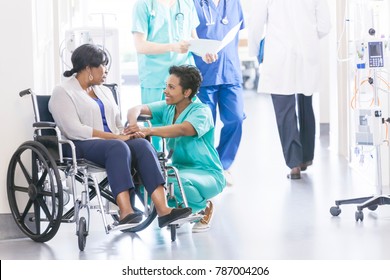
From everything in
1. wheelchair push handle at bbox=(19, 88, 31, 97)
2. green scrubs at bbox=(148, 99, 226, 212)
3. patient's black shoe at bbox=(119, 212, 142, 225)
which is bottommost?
patient's black shoe at bbox=(119, 212, 142, 225)

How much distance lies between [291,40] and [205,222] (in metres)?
1.83

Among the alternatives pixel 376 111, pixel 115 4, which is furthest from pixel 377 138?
pixel 115 4

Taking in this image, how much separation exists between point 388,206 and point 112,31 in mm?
1975

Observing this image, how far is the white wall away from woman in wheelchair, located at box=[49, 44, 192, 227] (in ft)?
0.57

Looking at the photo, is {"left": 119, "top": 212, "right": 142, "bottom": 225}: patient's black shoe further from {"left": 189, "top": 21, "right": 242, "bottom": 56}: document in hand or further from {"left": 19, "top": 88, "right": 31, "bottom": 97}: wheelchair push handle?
{"left": 189, "top": 21, "right": 242, "bottom": 56}: document in hand

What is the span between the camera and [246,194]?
537cm

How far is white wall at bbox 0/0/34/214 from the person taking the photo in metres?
4.08

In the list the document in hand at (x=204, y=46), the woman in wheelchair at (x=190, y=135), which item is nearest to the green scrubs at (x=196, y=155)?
the woman in wheelchair at (x=190, y=135)

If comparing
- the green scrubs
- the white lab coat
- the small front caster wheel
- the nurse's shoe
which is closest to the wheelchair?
the green scrubs

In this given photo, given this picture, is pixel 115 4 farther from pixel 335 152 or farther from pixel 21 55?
pixel 21 55

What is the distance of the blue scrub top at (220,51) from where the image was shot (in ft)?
17.7

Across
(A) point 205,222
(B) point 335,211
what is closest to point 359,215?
(B) point 335,211

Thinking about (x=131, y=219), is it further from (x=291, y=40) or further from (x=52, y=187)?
(x=291, y=40)

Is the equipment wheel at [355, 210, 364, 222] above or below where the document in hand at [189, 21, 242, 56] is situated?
below
